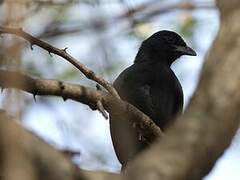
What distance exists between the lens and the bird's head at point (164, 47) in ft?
23.0

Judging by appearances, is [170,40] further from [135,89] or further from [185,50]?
[135,89]

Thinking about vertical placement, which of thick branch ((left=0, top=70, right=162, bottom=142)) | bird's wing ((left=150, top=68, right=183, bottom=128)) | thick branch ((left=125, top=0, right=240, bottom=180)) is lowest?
bird's wing ((left=150, top=68, right=183, bottom=128))

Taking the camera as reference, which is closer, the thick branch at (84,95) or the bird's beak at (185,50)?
the thick branch at (84,95)

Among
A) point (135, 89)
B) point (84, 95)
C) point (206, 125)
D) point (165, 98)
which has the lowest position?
point (165, 98)

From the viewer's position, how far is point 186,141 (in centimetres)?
179

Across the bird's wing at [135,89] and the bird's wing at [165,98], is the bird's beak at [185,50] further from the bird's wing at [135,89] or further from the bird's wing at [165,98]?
the bird's wing at [135,89]

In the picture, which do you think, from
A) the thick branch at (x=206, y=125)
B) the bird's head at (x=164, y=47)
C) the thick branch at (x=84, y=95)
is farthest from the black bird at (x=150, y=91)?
the thick branch at (x=206, y=125)

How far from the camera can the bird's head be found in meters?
7.00

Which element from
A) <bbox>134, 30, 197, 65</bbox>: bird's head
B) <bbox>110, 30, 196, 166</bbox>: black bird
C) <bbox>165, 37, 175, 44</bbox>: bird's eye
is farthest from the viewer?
<bbox>165, 37, 175, 44</bbox>: bird's eye

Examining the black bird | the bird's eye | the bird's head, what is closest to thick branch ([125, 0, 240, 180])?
the black bird

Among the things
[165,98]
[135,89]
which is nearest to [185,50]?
[165,98]

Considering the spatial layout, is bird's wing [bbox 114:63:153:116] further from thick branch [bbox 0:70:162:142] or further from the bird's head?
thick branch [bbox 0:70:162:142]

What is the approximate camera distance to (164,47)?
7086mm

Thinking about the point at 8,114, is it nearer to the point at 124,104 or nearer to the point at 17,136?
the point at 17,136
